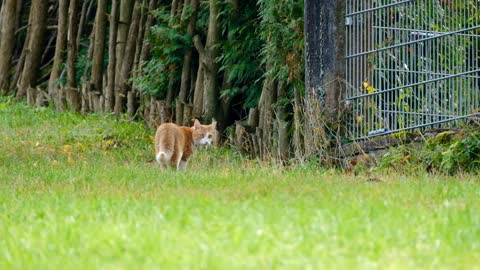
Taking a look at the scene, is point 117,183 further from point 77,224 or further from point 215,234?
point 215,234

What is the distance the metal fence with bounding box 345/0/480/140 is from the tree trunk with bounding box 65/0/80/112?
1235 cm

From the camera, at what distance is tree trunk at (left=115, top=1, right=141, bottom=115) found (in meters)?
26.0

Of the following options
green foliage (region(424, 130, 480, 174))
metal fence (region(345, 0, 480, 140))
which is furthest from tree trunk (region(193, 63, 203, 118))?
green foliage (region(424, 130, 480, 174))

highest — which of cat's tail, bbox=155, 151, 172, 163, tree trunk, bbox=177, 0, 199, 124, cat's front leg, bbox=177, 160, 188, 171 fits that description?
tree trunk, bbox=177, 0, 199, 124

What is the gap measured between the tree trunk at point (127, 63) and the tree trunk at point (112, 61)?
33 centimetres

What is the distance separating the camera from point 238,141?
66.3ft

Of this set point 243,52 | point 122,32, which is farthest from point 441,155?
point 122,32

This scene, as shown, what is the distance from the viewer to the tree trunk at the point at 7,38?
3195 cm

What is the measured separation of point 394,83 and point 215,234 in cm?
774

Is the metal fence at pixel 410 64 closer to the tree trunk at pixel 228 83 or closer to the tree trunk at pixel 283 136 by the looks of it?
the tree trunk at pixel 283 136

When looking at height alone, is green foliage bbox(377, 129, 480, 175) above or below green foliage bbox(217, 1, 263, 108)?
below

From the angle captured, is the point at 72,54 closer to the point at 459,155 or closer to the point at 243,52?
the point at 243,52

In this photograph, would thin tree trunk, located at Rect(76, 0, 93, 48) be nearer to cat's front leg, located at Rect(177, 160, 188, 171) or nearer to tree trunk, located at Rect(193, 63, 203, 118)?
tree trunk, located at Rect(193, 63, 203, 118)

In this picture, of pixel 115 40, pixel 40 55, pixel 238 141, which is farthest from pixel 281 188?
pixel 40 55
